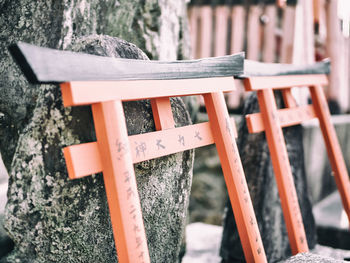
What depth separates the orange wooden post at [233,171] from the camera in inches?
81.5

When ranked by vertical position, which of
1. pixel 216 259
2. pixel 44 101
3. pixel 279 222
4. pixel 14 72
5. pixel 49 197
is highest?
pixel 14 72

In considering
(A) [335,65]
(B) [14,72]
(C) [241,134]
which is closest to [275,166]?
(C) [241,134]

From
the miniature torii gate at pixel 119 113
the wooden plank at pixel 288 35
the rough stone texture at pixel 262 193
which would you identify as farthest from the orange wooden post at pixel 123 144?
the wooden plank at pixel 288 35

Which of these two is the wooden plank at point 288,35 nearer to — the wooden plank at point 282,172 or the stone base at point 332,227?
the stone base at point 332,227

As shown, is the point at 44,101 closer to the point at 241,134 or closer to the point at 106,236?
the point at 106,236

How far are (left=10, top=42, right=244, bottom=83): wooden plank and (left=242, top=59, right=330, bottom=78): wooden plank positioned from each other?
20.9 inches

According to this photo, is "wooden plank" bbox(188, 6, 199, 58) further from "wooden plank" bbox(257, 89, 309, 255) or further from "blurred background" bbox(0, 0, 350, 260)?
"wooden plank" bbox(257, 89, 309, 255)

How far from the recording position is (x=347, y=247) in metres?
3.72

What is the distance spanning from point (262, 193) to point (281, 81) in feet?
3.09

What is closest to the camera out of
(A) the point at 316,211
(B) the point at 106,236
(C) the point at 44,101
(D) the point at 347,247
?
(C) the point at 44,101

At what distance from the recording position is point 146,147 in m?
1.69

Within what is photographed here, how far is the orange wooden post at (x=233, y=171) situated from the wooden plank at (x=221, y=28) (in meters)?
2.98

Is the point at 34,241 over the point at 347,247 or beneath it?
over

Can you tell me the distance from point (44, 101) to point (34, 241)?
640 mm
